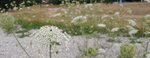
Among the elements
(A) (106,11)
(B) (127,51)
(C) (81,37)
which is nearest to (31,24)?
(A) (106,11)

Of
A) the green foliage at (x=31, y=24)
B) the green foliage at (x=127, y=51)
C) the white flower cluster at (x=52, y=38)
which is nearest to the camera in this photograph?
the white flower cluster at (x=52, y=38)

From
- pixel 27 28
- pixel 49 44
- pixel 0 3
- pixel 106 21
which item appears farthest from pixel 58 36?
pixel 0 3

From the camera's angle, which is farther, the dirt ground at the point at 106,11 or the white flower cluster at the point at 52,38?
the dirt ground at the point at 106,11

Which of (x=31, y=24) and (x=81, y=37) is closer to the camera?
(x=81, y=37)

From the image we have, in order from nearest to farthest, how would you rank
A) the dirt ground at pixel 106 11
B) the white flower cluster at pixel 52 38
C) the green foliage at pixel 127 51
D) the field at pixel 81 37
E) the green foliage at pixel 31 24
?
the white flower cluster at pixel 52 38
the field at pixel 81 37
the green foliage at pixel 127 51
the green foliage at pixel 31 24
the dirt ground at pixel 106 11

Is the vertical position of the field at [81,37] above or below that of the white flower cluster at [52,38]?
below

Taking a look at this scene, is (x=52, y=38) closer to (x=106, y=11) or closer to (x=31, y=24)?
(x=31, y=24)

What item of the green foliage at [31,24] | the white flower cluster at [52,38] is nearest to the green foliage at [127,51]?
the white flower cluster at [52,38]

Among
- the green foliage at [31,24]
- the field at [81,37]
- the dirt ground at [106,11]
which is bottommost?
the dirt ground at [106,11]

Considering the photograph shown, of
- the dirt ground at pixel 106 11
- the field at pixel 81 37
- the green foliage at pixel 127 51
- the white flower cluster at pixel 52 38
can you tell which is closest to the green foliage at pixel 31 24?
the field at pixel 81 37

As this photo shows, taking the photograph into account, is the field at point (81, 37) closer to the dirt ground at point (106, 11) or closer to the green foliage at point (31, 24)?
the green foliage at point (31, 24)

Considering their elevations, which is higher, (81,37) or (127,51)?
(127,51)

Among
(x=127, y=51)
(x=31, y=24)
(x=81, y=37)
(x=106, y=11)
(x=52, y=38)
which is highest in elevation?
(x=52, y=38)

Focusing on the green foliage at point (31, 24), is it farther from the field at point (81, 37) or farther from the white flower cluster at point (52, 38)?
the white flower cluster at point (52, 38)
